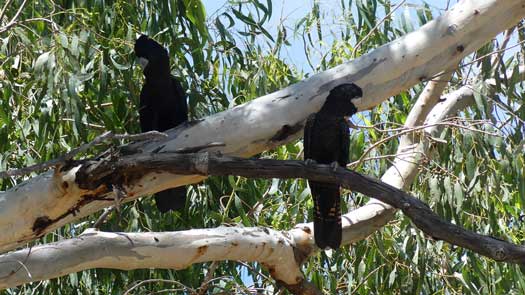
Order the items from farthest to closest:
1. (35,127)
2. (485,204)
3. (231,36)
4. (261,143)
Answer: (231,36)
(485,204)
(35,127)
(261,143)


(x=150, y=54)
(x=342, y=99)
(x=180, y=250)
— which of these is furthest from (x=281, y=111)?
(x=150, y=54)

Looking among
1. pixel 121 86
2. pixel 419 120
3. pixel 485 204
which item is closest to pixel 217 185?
pixel 121 86

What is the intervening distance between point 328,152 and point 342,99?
587 millimetres

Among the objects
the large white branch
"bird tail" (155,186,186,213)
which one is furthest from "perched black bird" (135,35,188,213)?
the large white branch

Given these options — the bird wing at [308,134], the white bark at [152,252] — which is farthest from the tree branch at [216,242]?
the bird wing at [308,134]

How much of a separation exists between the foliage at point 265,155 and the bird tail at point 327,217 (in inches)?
18.3

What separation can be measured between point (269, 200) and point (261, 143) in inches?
58.3

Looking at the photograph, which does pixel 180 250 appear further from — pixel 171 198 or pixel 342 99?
pixel 342 99

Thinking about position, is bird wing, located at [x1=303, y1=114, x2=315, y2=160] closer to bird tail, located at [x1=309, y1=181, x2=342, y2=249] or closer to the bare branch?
bird tail, located at [x1=309, y1=181, x2=342, y2=249]

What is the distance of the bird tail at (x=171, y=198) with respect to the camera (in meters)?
3.52

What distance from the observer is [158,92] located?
12.9ft

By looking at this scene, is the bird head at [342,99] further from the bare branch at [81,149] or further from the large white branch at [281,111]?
the bare branch at [81,149]

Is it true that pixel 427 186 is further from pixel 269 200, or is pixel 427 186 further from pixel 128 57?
pixel 128 57

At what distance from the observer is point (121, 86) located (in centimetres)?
434
